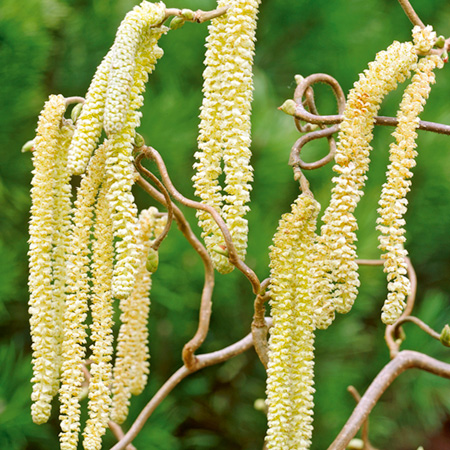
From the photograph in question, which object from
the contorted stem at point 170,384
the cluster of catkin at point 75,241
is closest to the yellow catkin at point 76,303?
the cluster of catkin at point 75,241

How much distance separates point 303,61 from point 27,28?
455 millimetres

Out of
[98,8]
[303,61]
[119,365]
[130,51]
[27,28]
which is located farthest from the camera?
[303,61]

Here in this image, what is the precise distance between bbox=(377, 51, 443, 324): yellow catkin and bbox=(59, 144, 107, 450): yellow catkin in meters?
0.14

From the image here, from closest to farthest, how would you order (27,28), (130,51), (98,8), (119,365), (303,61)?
(130,51) → (119,365) → (27,28) → (98,8) → (303,61)

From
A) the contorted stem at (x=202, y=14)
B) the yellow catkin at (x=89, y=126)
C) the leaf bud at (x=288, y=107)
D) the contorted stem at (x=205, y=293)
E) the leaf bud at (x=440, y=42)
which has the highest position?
the contorted stem at (x=202, y=14)

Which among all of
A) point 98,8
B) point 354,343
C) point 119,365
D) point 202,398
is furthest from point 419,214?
point 119,365

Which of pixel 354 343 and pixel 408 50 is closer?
pixel 408 50

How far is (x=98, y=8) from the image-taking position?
93 centimetres

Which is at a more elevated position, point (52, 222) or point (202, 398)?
point (52, 222)

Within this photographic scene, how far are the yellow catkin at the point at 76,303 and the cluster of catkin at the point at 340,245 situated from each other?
10 centimetres

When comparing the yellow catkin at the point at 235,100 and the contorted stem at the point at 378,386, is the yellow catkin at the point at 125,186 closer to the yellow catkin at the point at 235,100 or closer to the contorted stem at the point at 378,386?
the yellow catkin at the point at 235,100

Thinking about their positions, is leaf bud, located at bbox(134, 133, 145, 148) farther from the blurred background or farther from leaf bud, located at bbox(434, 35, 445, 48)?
the blurred background

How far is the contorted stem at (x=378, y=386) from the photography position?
374 mm

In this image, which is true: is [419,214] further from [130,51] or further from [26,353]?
[130,51]
